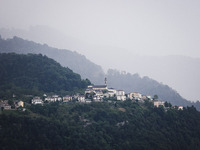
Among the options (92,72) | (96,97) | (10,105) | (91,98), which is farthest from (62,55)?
(10,105)

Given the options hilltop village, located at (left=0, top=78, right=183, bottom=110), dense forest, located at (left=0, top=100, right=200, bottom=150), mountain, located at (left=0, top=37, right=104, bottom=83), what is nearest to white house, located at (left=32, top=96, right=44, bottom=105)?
hilltop village, located at (left=0, top=78, right=183, bottom=110)

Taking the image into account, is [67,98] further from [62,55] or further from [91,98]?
[62,55]

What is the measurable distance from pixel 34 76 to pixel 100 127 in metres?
32.4

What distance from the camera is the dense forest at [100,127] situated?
5394cm

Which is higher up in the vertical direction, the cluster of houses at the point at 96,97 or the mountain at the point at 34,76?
the mountain at the point at 34,76

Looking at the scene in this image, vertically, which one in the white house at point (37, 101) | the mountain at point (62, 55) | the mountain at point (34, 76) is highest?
the mountain at point (62, 55)

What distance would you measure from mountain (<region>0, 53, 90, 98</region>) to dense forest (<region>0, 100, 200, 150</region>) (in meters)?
15.5

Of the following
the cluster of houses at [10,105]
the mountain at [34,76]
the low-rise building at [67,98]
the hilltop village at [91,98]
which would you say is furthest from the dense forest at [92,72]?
the cluster of houses at [10,105]

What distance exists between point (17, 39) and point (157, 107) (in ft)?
338

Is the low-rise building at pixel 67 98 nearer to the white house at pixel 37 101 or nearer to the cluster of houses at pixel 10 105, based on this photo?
the white house at pixel 37 101

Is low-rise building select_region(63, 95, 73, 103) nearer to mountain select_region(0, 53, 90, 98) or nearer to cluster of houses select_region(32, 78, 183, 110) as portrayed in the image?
cluster of houses select_region(32, 78, 183, 110)

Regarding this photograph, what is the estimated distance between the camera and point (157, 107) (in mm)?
74750

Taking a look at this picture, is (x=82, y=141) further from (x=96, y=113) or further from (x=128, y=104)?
(x=128, y=104)

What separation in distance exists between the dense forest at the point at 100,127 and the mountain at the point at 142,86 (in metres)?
68.9
